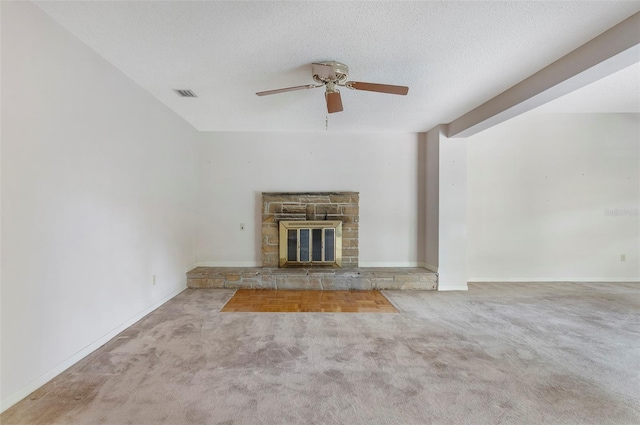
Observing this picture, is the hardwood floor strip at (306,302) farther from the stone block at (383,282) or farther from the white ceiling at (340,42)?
the white ceiling at (340,42)

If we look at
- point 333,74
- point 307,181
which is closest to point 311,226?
point 307,181

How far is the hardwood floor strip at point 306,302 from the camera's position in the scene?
3346mm

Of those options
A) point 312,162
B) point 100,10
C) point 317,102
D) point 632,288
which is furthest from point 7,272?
point 632,288

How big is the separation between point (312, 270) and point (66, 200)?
3037mm

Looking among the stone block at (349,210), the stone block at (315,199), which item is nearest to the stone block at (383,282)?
the stone block at (349,210)

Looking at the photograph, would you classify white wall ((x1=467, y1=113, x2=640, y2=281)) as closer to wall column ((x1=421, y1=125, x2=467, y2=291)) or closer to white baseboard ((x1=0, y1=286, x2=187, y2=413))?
wall column ((x1=421, y1=125, x2=467, y2=291))

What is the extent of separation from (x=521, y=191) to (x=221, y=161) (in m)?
4.89

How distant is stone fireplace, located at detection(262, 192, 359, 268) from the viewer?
457 cm

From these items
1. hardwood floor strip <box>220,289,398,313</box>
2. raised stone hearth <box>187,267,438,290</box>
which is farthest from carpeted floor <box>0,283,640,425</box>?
raised stone hearth <box>187,267,438,290</box>

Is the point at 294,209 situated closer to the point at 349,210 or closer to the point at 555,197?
the point at 349,210

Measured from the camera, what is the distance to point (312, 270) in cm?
436

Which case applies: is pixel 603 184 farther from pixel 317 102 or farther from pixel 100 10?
pixel 100 10

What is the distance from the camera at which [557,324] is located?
2941 mm

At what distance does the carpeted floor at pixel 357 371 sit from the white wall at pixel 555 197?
1.43 meters
